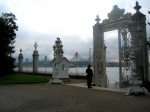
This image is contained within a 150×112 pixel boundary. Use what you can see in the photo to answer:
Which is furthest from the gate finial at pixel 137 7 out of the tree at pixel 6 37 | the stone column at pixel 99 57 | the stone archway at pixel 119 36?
the tree at pixel 6 37

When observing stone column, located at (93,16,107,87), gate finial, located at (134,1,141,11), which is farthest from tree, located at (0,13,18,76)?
gate finial, located at (134,1,141,11)

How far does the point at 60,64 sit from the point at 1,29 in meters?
7.68

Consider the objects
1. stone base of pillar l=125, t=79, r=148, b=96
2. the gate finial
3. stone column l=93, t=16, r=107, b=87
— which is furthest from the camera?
stone column l=93, t=16, r=107, b=87

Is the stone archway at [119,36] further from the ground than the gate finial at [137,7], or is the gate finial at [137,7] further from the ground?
the gate finial at [137,7]

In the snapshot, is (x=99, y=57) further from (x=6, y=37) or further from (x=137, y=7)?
(x=6, y=37)

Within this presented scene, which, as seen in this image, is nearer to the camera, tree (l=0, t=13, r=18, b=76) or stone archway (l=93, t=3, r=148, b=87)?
stone archway (l=93, t=3, r=148, b=87)

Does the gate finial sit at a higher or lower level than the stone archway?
higher

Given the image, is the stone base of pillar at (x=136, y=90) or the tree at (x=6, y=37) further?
the tree at (x=6, y=37)

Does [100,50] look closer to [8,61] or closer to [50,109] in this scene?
[50,109]

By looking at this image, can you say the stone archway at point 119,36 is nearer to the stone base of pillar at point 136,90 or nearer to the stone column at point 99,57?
the stone column at point 99,57

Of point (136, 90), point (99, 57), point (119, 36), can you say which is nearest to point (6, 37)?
point (99, 57)

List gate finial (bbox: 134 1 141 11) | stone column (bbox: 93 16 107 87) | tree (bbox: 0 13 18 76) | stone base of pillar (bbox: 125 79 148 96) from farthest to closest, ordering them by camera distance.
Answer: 1. tree (bbox: 0 13 18 76)
2. stone column (bbox: 93 16 107 87)
3. gate finial (bbox: 134 1 141 11)
4. stone base of pillar (bbox: 125 79 148 96)

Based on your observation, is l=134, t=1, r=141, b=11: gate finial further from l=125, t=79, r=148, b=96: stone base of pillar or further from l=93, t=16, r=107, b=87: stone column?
l=125, t=79, r=148, b=96: stone base of pillar

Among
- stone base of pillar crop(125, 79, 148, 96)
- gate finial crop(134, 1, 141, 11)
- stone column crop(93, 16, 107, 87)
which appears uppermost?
gate finial crop(134, 1, 141, 11)
